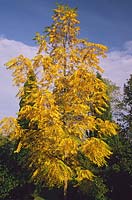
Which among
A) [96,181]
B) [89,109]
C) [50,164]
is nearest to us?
[50,164]

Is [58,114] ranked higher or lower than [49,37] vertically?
lower

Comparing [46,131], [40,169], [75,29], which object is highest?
[75,29]

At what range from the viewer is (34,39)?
50.0 feet

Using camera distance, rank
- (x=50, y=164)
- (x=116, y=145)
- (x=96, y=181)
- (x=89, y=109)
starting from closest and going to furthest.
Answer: (x=50, y=164), (x=89, y=109), (x=96, y=181), (x=116, y=145)

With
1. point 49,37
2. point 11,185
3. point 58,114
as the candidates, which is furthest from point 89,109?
point 11,185

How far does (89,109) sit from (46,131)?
7.48 feet

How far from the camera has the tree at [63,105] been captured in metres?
14.0

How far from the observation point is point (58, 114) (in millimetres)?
14055

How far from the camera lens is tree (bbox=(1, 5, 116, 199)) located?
46.0 feet

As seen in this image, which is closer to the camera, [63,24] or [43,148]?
[43,148]

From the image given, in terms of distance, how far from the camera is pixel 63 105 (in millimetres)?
15016

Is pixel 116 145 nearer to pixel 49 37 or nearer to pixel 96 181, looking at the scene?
pixel 96 181

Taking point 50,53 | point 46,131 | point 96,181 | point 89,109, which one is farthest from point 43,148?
point 96,181

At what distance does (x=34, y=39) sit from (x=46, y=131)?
448 centimetres
